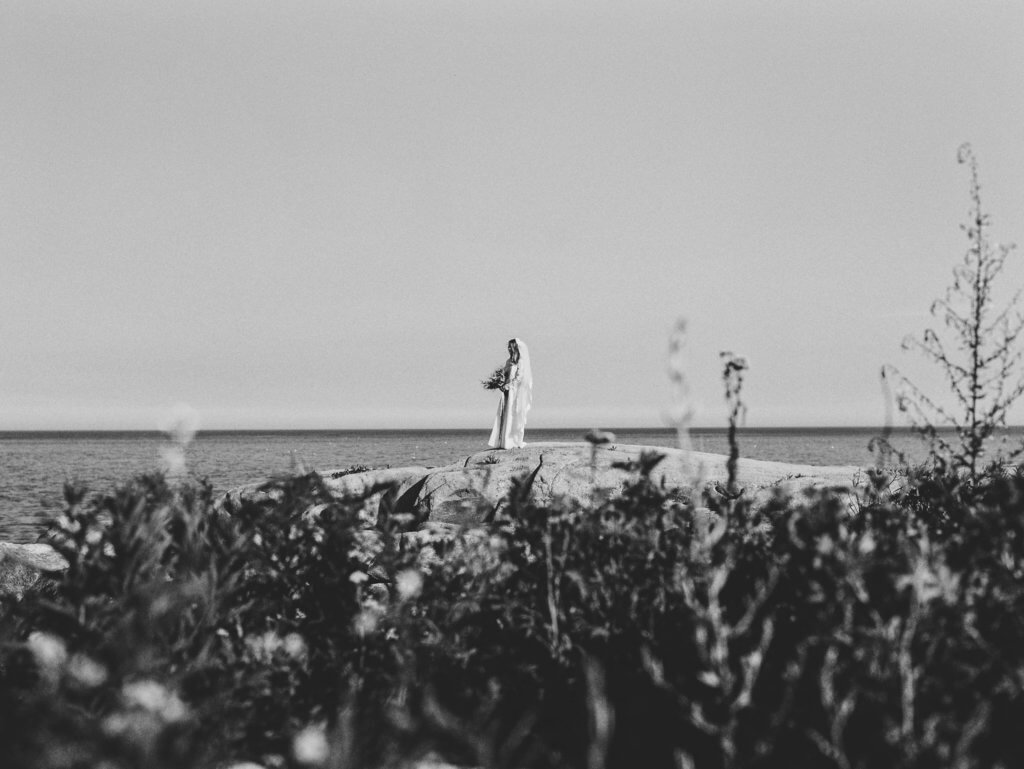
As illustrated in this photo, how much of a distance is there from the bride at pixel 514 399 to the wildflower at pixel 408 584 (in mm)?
13013

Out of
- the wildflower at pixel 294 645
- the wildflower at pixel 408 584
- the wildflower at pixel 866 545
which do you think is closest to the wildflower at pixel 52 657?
the wildflower at pixel 294 645

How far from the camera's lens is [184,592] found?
3006mm

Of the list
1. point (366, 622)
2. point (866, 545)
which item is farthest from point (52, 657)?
point (866, 545)

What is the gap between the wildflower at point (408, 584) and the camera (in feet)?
13.4

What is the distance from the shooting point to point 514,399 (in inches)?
695

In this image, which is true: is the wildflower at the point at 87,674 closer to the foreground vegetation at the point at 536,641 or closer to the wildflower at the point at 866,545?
the foreground vegetation at the point at 536,641

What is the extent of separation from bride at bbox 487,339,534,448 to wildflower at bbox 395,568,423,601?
13.0 m

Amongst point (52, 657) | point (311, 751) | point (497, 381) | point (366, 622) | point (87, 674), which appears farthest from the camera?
point (497, 381)

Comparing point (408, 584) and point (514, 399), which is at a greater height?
point (514, 399)

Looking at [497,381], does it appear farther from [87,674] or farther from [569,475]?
[87,674]

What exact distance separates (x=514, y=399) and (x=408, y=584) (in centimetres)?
1361

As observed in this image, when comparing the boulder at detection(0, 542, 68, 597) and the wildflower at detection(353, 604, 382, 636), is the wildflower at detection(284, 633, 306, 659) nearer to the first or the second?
the wildflower at detection(353, 604, 382, 636)

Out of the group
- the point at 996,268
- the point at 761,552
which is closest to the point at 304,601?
the point at 761,552

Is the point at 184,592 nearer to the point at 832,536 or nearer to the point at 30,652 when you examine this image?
the point at 30,652
